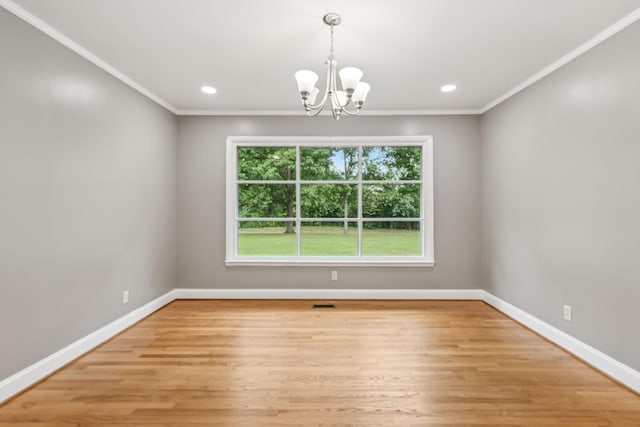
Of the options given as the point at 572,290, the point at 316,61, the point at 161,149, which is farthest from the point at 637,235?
the point at 161,149

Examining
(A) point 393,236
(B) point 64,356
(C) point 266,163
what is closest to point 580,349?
(A) point 393,236

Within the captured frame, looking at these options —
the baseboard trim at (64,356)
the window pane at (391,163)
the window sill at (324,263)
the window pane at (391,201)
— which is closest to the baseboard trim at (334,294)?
the window sill at (324,263)

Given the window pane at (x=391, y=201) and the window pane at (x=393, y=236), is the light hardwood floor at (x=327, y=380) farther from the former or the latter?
the window pane at (x=391, y=201)

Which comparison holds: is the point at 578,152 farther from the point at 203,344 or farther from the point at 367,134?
the point at 203,344

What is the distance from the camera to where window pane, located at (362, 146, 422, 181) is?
4445 mm

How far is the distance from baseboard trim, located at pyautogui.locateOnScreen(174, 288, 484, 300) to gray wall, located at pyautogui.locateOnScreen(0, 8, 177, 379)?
2.53ft

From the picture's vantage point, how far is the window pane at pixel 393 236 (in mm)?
4367

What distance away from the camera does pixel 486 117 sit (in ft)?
13.5

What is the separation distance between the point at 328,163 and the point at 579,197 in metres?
2.84

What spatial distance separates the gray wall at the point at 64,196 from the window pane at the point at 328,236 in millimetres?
1967

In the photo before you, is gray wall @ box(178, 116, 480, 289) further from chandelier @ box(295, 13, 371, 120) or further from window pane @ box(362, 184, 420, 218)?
chandelier @ box(295, 13, 371, 120)

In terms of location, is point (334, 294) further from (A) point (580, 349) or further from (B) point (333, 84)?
(B) point (333, 84)

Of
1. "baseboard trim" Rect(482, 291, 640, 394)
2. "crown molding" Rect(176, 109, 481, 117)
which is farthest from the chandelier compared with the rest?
"baseboard trim" Rect(482, 291, 640, 394)

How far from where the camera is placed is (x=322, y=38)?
2457 mm
